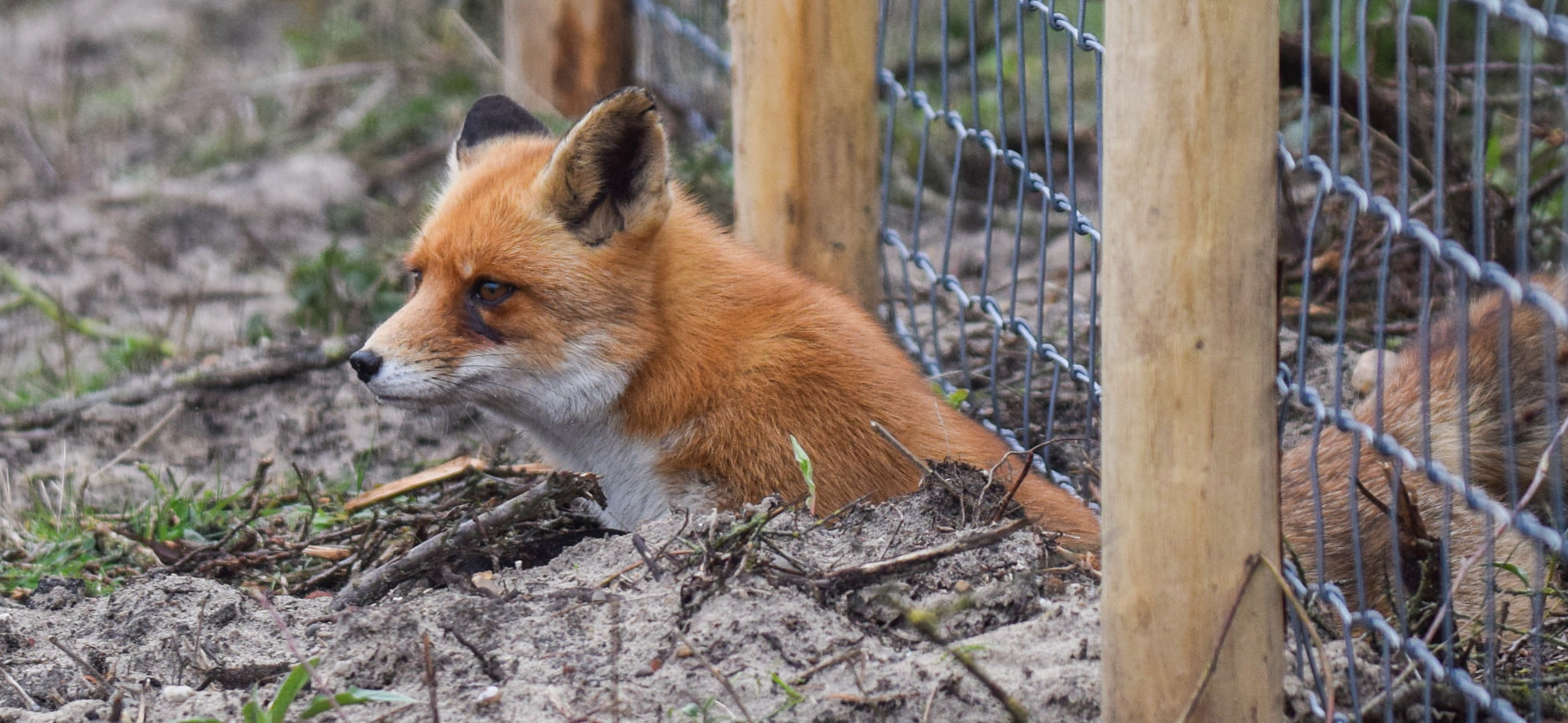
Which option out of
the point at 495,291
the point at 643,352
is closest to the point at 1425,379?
the point at 643,352

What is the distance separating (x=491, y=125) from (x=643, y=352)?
4.69 feet

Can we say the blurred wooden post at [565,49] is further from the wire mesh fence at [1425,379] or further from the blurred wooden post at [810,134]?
the wire mesh fence at [1425,379]

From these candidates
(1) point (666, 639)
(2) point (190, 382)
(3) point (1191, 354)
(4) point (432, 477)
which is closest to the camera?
(3) point (1191, 354)

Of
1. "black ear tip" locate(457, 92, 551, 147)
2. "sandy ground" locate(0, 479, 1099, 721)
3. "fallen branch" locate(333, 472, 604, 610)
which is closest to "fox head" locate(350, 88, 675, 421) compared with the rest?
"fallen branch" locate(333, 472, 604, 610)

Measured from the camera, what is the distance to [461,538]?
3590 millimetres

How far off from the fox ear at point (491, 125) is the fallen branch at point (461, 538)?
1618 mm

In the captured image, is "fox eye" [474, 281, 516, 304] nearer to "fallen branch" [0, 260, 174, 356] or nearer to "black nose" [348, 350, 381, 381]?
"black nose" [348, 350, 381, 381]

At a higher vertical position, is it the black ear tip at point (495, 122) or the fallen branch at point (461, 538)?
the black ear tip at point (495, 122)

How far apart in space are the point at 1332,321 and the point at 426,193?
4965 mm

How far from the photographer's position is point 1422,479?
12.7 ft

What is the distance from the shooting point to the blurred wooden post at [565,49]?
762 centimetres

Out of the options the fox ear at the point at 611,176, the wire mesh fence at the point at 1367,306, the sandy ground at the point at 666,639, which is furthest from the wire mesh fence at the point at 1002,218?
the fox ear at the point at 611,176

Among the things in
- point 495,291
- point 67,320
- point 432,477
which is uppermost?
point 495,291

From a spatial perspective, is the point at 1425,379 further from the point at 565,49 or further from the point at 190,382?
the point at 565,49
